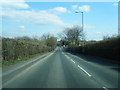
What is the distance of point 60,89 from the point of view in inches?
385

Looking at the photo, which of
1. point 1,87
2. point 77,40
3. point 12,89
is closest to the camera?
point 12,89

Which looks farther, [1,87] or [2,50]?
[2,50]

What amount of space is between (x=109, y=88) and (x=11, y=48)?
15.7 meters

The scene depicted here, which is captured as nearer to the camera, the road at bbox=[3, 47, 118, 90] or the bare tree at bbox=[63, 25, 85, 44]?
the road at bbox=[3, 47, 118, 90]

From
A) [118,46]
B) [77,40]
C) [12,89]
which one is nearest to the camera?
[12,89]

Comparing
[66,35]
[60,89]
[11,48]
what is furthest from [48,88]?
[66,35]

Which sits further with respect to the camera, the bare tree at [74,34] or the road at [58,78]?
the bare tree at [74,34]

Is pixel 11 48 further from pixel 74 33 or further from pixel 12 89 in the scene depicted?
pixel 74 33

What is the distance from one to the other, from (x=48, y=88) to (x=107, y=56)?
82.1 feet

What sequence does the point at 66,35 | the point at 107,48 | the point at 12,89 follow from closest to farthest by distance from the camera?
the point at 12,89
the point at 107,48
the point at 66,35

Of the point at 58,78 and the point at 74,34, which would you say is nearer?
the point at 58,78

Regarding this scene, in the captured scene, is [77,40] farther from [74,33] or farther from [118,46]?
[118,46]

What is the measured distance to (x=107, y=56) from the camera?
33.9 meters

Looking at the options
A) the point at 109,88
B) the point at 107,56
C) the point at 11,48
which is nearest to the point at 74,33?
the point at 107,56
